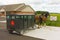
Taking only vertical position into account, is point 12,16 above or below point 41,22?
above

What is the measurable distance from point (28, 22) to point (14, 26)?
6.46ft

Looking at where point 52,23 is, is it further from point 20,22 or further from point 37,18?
point 20,22

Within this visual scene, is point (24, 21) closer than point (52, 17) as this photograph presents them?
Yes

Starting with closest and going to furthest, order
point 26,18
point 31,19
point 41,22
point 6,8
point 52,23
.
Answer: point 26,18, point 31,19, point 41,22, point 52,23, point 6,8

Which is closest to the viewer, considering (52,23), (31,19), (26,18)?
(26,18)

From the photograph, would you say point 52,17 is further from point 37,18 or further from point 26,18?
point 26,18

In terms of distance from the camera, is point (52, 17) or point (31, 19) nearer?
point (31, 19)

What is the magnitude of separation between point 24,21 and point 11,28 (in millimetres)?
1316

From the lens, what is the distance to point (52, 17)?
76.1 ft

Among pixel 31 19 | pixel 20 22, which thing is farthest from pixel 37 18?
pixel 20 22

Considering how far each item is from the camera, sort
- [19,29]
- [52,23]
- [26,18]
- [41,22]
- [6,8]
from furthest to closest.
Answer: [6,8], [52,23], [41,22], [26,18], [19,29]

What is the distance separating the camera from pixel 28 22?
15289 millimetres

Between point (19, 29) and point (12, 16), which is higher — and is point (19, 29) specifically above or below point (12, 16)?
below

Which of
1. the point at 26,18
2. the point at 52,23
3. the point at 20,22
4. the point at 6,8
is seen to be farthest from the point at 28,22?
the point at 6,8
